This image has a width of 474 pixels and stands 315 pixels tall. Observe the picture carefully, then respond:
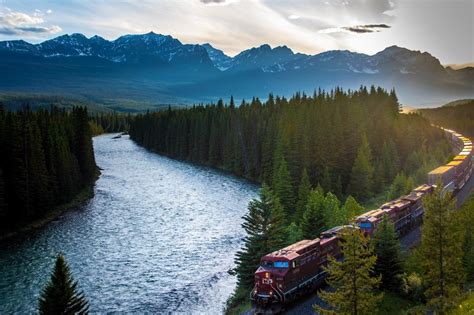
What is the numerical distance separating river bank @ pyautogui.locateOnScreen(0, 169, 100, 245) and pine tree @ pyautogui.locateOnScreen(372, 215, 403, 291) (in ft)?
170

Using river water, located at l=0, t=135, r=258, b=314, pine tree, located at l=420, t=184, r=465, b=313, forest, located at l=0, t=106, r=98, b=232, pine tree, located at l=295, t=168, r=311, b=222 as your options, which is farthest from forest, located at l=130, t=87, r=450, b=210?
pine tree, located at l=420, t=184, r=465, b=313

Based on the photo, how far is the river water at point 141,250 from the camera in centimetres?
4781

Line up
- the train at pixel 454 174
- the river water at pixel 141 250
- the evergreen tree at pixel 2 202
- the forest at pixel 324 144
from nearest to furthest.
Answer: the river water at pixel 141 250
the evergreen tree at pixel 2 202
the train at pixel 454 174
the forest at pixel 324 144

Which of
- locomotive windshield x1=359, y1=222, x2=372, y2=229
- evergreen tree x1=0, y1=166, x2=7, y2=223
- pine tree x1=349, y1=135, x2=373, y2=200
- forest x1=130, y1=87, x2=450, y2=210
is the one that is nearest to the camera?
locomotive windshield x1=359, y1=222, x2=372, y2=229

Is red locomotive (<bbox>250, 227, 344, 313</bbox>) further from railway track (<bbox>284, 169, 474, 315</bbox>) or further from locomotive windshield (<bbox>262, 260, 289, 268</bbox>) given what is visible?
railway track (<bbox>284, 169, 474, 315</bbox>)

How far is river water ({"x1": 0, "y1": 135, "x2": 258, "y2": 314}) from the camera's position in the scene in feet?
157

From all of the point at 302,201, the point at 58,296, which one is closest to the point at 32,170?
the point at 302,201

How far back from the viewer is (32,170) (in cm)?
7812

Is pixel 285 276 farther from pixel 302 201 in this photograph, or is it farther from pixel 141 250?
pixel 302 201

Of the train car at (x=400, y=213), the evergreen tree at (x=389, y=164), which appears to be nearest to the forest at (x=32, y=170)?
the train car at (x=400, y=213)

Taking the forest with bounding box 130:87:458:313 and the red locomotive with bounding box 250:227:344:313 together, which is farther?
the forest with bounding box 130:87:458:313

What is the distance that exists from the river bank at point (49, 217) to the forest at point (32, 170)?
0.77 m

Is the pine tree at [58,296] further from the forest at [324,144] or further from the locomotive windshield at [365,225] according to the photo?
the forest at [324,144]

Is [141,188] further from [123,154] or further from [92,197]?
[123,154]
